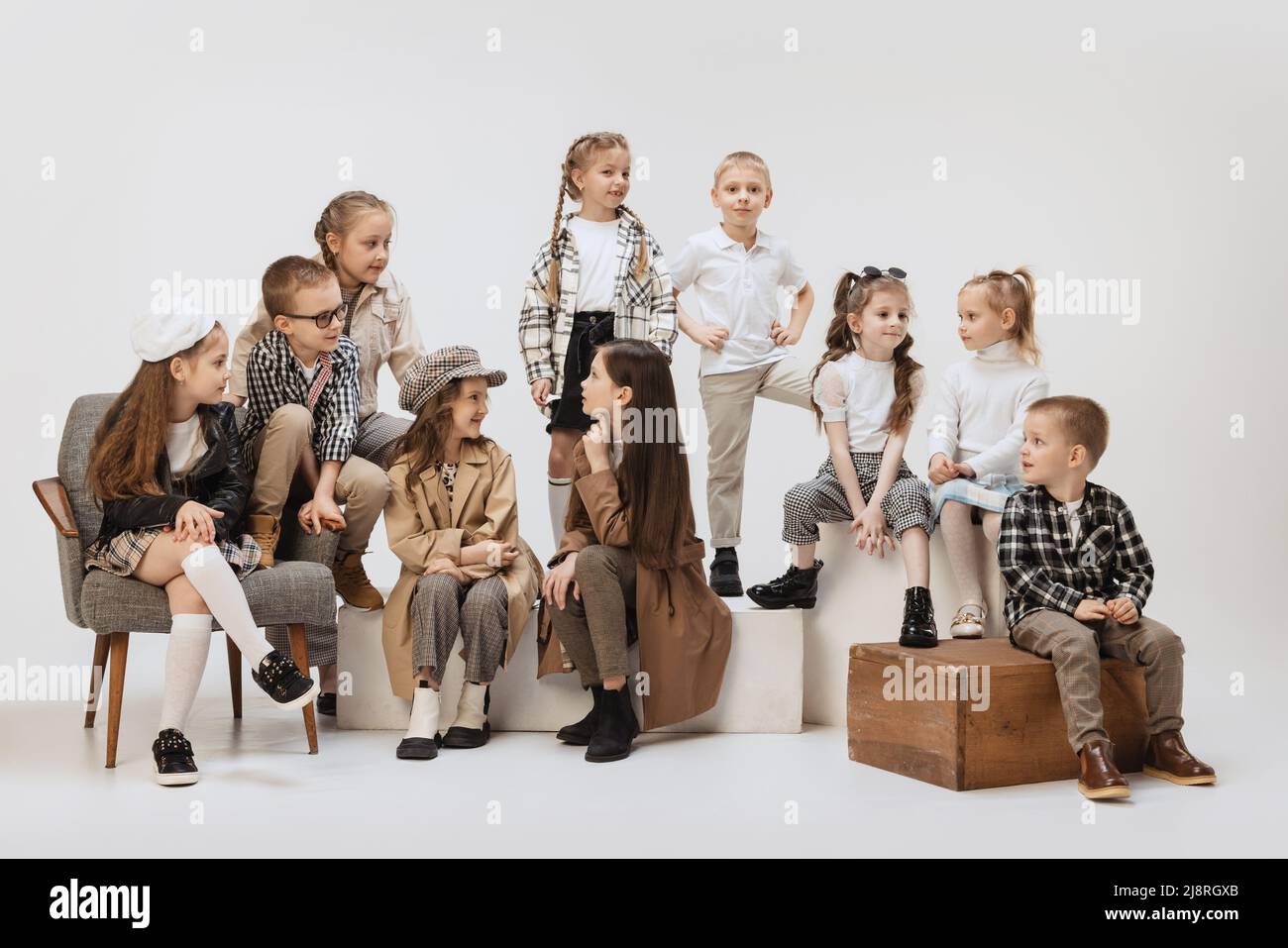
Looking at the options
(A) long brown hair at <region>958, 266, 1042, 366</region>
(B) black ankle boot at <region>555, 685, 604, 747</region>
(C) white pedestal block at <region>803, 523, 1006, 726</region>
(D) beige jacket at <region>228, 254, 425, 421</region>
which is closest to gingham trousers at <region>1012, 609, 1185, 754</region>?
(C) white pedestal block at <region>803, 523, 1006, 726</region>

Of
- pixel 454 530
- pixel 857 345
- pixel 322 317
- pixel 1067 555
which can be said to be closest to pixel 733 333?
pixel 857 345

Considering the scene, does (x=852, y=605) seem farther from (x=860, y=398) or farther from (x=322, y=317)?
(x=322, y=317)

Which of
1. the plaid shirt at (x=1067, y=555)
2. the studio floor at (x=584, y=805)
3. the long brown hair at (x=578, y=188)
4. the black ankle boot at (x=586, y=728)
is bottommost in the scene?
the studio floor at (x=584, y=805)

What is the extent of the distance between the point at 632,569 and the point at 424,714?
778mm

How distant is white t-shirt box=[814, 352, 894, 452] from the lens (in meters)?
5.06

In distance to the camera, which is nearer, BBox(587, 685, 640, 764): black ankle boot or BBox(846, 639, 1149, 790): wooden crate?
BBox(846, 639, 1149, 790): wooden crate

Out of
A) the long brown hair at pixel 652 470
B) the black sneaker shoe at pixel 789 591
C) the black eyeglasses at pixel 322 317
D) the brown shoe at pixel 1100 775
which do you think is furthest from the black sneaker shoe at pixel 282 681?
the brown shoe at pixel 1100 775

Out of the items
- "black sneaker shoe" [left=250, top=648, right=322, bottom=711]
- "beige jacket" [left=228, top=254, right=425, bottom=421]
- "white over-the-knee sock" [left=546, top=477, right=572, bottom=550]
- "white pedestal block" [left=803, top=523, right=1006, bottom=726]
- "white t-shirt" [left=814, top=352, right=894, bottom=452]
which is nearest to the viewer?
"black sneaker shoe" [left=250, top=648, right=322, bottom=711]

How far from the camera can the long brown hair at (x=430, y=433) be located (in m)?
4.83

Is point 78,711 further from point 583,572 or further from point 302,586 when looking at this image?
point 583,572

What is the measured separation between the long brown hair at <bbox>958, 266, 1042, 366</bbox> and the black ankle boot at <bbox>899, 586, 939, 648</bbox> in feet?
3.24

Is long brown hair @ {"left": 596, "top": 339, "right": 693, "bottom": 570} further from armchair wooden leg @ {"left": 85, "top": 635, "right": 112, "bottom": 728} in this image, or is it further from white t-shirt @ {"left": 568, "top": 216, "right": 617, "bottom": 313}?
armchair wooden leg @ {"left": 85, "top": 635, "right": 112, "bottom": 728}

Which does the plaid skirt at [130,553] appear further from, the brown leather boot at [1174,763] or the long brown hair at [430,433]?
the brown leather boot at [1174,763]

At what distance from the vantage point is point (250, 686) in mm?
5793
